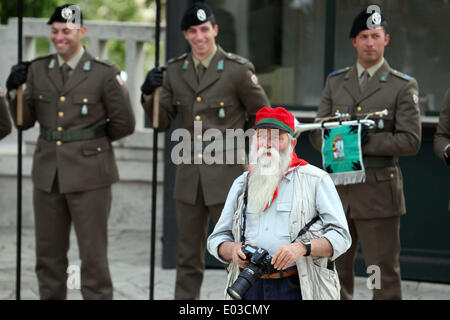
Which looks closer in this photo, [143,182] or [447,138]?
[447,138]

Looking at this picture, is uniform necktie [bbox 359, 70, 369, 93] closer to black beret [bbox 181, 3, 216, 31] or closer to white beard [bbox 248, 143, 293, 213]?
black beret [bbox 181, 3, 216, 31]

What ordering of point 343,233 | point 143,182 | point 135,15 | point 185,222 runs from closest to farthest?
point 343,233
point 185,222
point 143,182
point 135,15

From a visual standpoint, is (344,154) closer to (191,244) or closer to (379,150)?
(379,150)

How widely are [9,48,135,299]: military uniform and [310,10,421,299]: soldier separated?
154 cm

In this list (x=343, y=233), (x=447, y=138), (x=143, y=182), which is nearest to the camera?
(x=343, y=233)

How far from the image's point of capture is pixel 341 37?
728cm

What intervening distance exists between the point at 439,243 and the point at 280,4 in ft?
8.00

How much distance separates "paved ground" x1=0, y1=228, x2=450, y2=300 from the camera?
6.59 m

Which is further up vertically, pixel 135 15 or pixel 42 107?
pixel 135 15

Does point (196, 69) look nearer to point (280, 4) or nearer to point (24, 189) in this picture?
point (280, 4)

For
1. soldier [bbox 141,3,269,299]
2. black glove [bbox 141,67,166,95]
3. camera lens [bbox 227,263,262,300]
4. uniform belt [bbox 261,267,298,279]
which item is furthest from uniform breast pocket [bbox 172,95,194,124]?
camera lens [bbox 227,263,262,300]

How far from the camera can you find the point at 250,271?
3674mm
